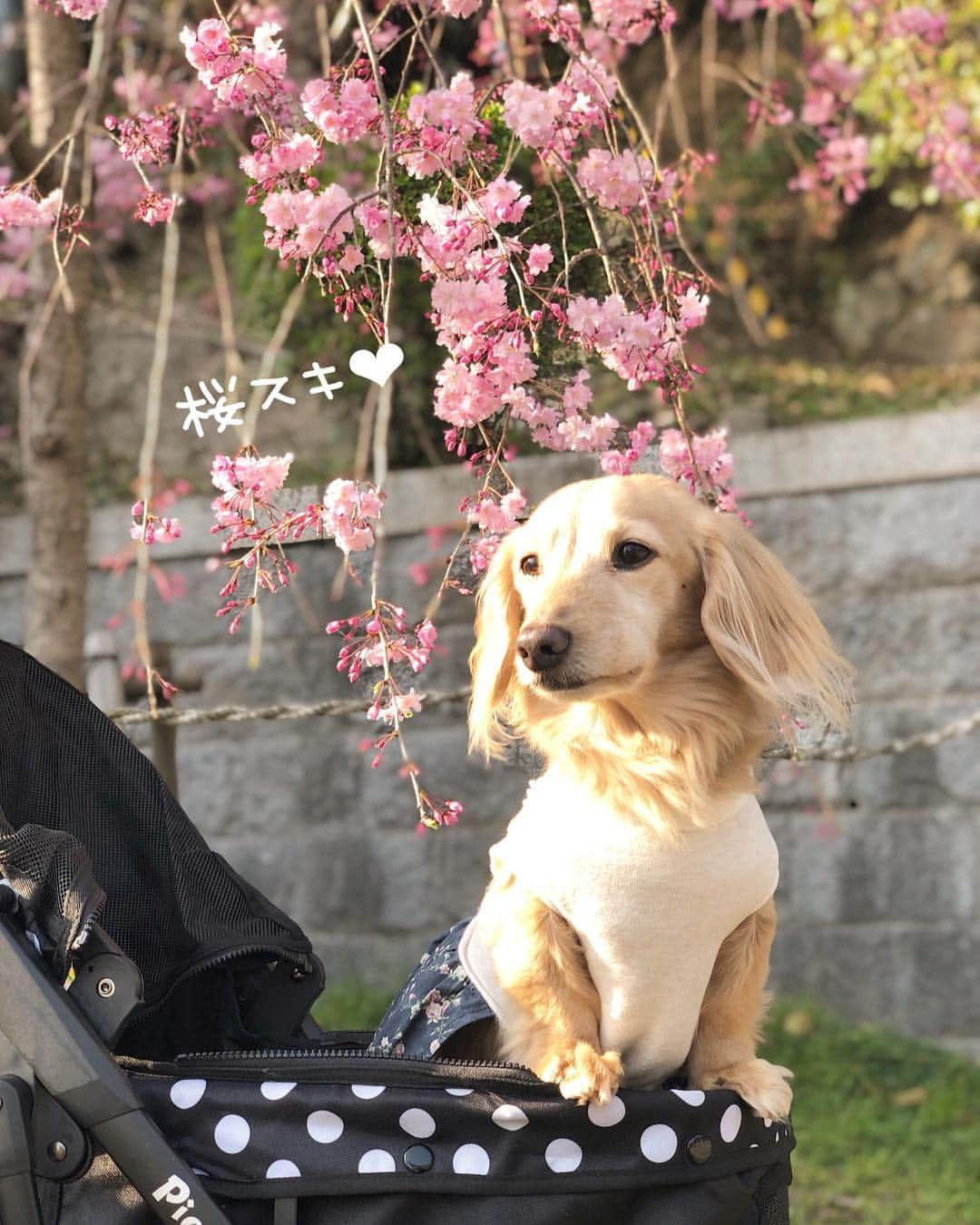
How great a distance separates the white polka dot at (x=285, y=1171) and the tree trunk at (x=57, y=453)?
1.92 meters

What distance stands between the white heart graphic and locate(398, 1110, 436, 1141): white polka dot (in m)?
0.92

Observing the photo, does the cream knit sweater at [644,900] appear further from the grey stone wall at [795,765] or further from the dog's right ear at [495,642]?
the grey stone wall at [795,765]

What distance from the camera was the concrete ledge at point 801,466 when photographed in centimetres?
388

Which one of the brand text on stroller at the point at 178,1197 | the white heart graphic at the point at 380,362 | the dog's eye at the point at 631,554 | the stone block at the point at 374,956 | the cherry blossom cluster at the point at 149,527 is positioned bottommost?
the stone block at the point at 374,956

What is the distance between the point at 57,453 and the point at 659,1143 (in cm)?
234

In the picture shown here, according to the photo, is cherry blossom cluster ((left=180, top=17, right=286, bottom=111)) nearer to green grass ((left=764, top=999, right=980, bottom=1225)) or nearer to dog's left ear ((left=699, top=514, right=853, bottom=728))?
dog's left ear ((left=699, top=514, right=853, bottom=728))

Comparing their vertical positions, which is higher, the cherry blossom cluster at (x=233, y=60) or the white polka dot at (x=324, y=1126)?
the cherry blossom cluster at (x=233, y=60)

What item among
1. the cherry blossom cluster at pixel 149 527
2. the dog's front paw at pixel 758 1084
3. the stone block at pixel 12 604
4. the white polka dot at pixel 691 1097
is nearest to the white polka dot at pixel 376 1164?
the white polka dot at pixel 691 1097

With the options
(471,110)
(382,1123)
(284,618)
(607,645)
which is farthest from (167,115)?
(284,618)

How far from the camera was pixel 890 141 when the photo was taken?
4.51m

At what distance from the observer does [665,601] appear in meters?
1.85

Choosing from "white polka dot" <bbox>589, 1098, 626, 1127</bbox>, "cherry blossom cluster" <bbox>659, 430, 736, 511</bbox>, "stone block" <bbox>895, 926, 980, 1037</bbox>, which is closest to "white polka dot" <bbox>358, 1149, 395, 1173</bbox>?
"white polka dot" <bbox>589, 1098, 626, 1127</bbox>

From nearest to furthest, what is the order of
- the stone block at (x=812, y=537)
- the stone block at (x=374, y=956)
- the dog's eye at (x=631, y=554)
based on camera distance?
the dog's eye at (x=631, y=554), the stone block at (x=812, y=537), the stone block at (x=374, y=956)

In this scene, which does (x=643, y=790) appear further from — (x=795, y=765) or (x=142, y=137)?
(x=795, y=765)
